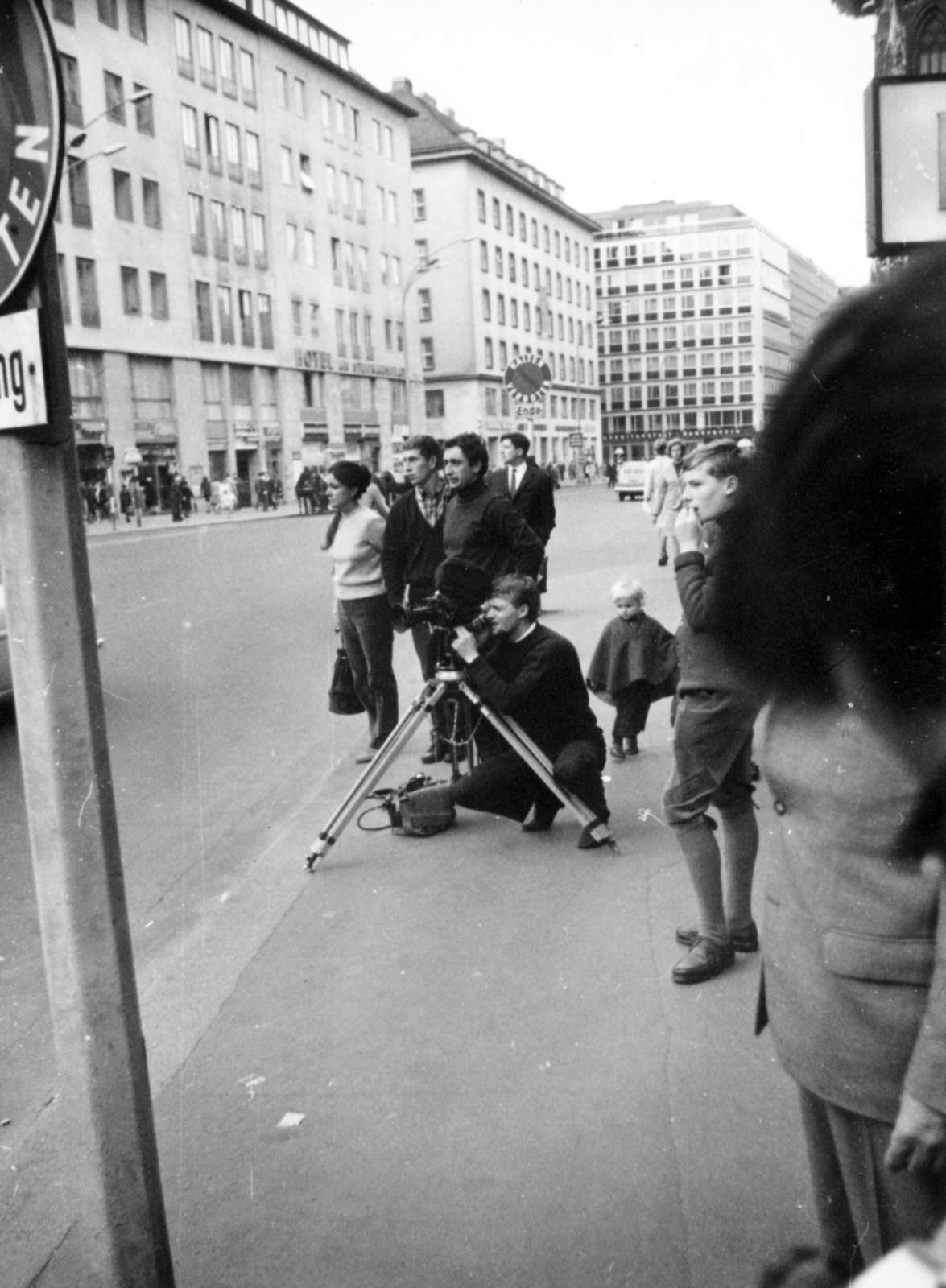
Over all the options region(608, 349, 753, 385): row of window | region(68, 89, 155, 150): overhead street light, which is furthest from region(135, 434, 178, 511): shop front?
region(68, 89, 155, 150): overhead street light

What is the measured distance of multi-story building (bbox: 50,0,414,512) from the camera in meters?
11.2

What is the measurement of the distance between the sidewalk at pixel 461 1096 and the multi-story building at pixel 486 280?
43.3 m

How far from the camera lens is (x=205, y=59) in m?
13.2

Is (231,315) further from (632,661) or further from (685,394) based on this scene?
(632,661)

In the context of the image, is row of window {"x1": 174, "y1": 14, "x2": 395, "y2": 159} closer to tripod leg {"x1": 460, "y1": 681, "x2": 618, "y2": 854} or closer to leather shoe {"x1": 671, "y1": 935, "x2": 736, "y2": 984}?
tripod leg {"x1": 460, "y1": 681, "x2": 618, "y2": 854}

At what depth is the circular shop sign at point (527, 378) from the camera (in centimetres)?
1118

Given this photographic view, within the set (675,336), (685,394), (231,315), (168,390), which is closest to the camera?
(675,336)

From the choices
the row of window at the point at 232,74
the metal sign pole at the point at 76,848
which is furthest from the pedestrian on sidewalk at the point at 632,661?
the row of window at the point at 232,74

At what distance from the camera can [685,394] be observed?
79.1 ft

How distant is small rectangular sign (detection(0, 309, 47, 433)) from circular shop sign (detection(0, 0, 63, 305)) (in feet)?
0.25

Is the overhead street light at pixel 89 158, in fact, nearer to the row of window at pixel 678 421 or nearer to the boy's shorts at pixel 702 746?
the row of window at pixel 678 421

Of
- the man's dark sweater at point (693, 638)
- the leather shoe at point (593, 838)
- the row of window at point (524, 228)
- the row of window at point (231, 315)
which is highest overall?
the row of window at point (524, 228)

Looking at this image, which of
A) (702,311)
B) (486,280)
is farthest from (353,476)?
(486,280)

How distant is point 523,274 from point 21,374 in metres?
62.6
